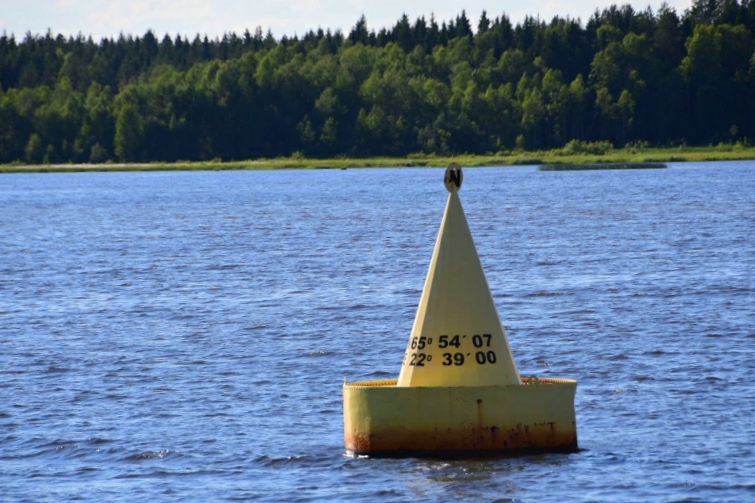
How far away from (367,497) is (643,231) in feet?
148

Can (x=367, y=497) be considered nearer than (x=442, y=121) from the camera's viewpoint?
Yes

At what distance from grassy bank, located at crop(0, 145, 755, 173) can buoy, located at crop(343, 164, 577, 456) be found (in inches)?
4934

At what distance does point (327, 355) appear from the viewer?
87.2 feet

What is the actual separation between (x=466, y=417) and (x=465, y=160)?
142613 millimetres

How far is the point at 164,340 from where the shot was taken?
29.4m

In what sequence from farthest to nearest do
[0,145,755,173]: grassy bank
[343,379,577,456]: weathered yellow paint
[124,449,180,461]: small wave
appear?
[0,145,755,173]: grassy bank
[124,449,180,461]: small wave
[343,379,577,456]: weathered yellow paint

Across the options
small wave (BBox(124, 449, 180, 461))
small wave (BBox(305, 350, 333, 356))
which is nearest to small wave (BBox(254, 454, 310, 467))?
small wave (BBox(124, 449, 180, 461))

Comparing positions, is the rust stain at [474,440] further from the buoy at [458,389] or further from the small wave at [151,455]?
the small wave at [151,455]

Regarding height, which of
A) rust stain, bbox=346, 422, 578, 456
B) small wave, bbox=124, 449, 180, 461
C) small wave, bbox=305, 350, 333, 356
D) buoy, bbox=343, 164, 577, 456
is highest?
buoy, bbox=343, 164, 577, 456

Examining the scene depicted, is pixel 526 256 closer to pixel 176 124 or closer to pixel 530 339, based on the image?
pixel 530 339

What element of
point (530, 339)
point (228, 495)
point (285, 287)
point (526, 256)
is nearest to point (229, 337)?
point (530, 339)

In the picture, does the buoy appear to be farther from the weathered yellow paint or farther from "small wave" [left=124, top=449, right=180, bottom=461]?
"small wave" [left=124, top=449, right=180, bottom=461]

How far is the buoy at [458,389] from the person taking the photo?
16.1 meters

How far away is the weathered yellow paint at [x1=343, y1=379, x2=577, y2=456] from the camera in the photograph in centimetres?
1608
